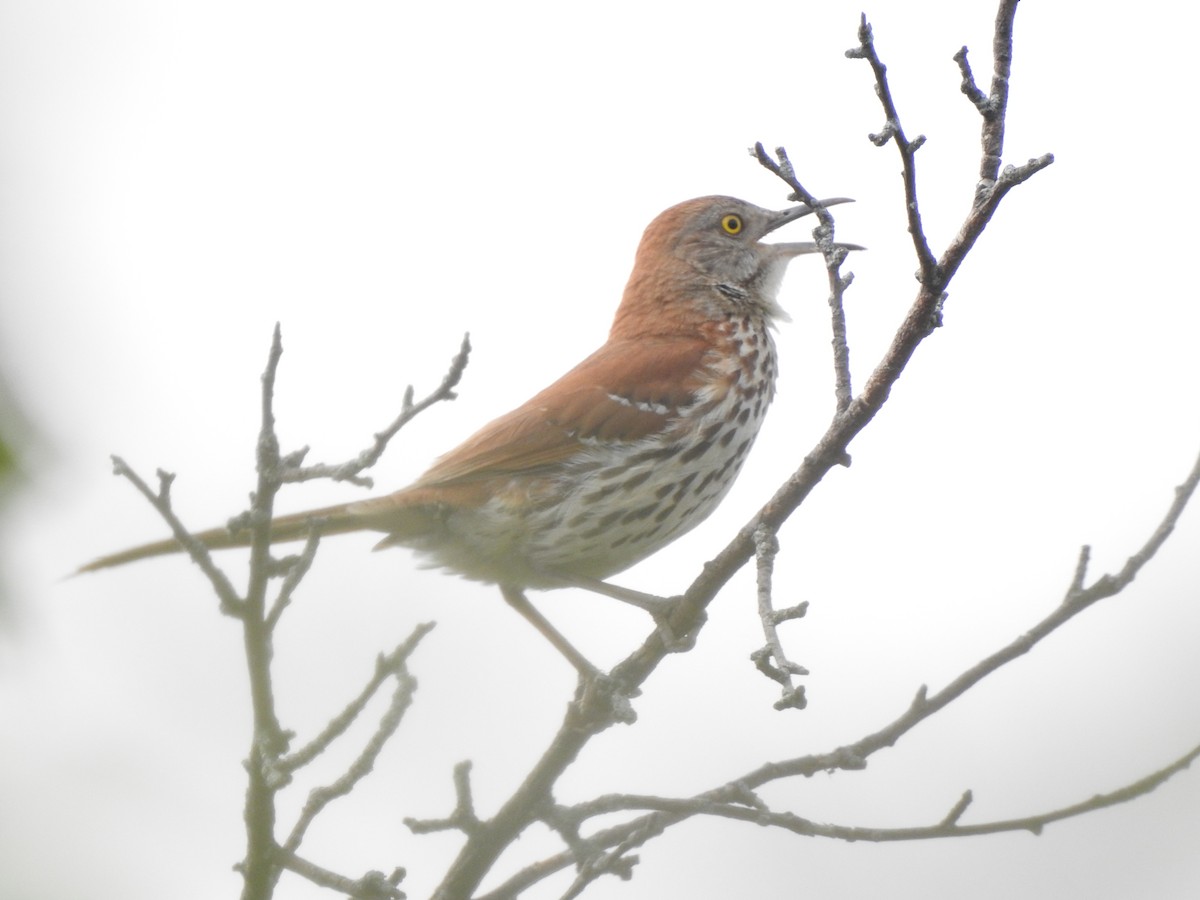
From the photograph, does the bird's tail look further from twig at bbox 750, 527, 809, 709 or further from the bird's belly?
twig at bbox 750, 527, 809, 709

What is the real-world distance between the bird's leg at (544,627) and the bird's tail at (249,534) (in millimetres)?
798

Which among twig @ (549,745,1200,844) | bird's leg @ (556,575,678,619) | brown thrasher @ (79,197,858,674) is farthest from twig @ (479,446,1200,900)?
brown thrasher @ (79,197,858,674)

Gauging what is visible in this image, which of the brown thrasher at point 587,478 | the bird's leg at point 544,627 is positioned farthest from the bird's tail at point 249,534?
the bird's leg at point 544,627

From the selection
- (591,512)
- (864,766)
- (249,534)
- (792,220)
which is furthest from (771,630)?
(792,220)

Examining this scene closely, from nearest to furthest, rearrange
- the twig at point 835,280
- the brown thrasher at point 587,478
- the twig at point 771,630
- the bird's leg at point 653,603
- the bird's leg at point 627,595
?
the twig at point 771,630 < the twig at point 835,280 < the bird's leg at point 653,603 < the bird's leg at point 627,595 < the brown thrasher at point 587,478

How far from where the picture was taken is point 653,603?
185 inches

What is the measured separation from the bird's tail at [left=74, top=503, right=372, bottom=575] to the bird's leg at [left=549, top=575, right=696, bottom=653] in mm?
861

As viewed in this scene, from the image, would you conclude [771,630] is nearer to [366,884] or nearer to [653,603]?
[366,884]

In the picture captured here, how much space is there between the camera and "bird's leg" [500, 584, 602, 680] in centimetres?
501

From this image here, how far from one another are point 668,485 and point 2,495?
364 cm

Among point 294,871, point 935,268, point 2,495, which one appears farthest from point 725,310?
point 2,495

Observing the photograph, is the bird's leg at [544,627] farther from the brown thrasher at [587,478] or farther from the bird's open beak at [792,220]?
the bird's open beak at [792,220]

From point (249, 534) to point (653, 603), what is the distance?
1368 millimetres

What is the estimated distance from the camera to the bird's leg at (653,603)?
3930 millimetres
